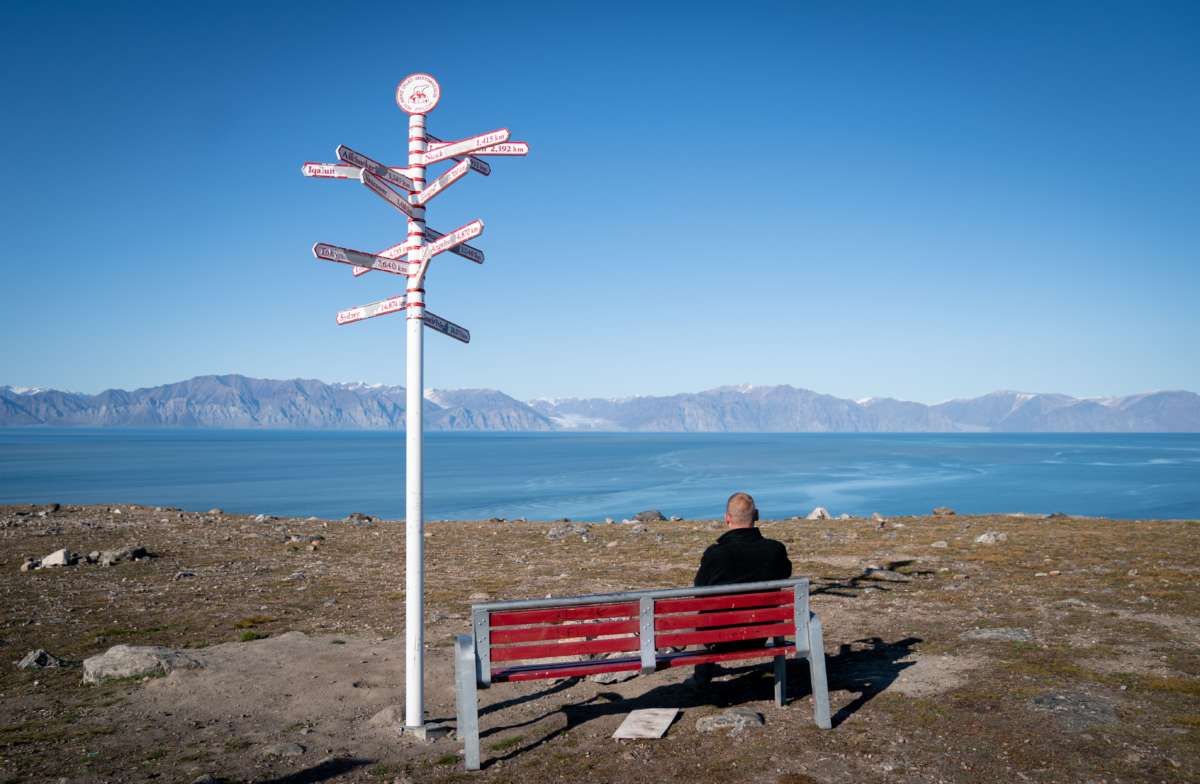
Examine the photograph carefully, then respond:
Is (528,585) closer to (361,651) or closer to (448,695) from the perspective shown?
(361,651)

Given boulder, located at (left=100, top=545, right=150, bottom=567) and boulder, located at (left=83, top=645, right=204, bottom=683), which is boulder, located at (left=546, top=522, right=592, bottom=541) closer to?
boulder, located at (left=100, top=545, right=150, bottom=567)

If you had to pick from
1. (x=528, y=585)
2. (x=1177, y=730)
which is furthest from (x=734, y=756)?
(x=528, y=585)

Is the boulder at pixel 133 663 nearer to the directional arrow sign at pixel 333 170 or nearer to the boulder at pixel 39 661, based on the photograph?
the boulder at pixel 39 661

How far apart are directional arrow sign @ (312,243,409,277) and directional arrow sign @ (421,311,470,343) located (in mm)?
499

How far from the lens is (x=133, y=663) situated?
8.89 m

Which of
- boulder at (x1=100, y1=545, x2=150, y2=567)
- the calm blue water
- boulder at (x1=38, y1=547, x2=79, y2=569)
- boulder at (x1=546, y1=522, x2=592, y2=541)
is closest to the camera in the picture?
boulder at (x1=38, y1=547, x2=79, y2=569)

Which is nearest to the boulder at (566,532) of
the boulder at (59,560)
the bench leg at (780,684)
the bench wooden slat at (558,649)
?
the boulder at (59,560)

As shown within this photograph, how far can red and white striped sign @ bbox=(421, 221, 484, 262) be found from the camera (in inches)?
289

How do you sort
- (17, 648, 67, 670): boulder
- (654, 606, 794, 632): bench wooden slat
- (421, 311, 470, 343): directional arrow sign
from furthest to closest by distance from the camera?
(17, 648, 67, 670): boulder < (421, 311, 470, 343): directional arrow sign < (654, 606, 794, 632): bench wooden slat

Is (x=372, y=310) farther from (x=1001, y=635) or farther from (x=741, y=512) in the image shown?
(x=1001, y=635)

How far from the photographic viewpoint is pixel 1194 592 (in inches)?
514

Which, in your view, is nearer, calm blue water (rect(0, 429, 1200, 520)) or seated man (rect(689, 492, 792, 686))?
seated man (rect(689, 492, 792, 686))

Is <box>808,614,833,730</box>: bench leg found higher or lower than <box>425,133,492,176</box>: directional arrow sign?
lower

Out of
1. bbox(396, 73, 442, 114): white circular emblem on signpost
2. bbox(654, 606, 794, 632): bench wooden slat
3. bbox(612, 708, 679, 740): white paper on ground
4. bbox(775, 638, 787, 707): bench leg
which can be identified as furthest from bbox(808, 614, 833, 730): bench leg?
bbox(396, 73, 442, 114): white circular emblem on signpost
